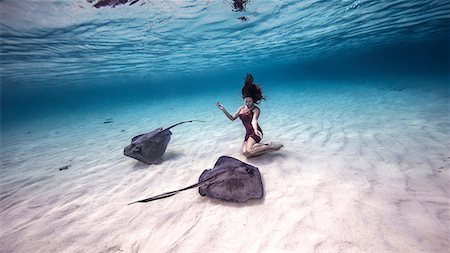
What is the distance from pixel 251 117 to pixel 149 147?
300 centimetres

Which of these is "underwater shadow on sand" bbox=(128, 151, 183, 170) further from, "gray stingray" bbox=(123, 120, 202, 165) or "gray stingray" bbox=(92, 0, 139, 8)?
"gray stingray" bbox=(92, 0, 139, 8)

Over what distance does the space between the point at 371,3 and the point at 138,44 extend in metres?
17.2

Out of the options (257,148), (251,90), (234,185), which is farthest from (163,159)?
(234,185)

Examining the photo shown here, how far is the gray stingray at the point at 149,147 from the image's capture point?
5.63 meters

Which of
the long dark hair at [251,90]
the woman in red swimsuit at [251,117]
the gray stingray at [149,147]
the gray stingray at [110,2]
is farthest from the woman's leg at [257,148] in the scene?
the gray stingray at [110,2]

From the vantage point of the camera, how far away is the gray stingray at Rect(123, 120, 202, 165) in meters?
5.63

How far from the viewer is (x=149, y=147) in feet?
19.3

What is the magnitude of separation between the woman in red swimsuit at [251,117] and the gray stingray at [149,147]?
2013mm

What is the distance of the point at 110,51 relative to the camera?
1833 cm

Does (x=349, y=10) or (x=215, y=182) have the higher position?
(x=349, y=10)

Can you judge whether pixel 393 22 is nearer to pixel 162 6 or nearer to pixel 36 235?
pixel 162 6

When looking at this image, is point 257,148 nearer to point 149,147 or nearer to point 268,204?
point 268,204

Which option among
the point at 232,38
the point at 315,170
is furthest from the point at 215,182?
the point at 232,38

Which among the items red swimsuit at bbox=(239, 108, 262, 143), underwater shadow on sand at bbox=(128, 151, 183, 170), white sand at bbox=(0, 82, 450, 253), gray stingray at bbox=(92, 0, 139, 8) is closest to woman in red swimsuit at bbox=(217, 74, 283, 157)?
red swimsuit at bbox=(239, 108, 262, 143)
